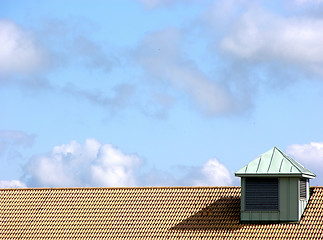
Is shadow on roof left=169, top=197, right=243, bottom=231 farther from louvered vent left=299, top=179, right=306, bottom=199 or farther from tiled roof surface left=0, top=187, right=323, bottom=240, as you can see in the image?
louvered vent left=299, top=179, right=306, bottom=199

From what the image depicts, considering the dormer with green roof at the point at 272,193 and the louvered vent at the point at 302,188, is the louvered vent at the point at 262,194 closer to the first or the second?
the dormer with green roof at the point at 272,193

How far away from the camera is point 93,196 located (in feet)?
166

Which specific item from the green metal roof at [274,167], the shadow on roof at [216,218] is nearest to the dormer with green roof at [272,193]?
the green metal roof at [274,167]

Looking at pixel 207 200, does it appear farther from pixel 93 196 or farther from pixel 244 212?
pixel 93 196

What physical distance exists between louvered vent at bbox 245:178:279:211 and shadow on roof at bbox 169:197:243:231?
1181 mm

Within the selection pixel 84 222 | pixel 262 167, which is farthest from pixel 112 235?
pixel 262 167

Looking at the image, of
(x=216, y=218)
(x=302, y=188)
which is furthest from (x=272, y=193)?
(x=216, y=218)

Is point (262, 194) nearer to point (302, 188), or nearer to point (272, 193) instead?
point (272, 193)

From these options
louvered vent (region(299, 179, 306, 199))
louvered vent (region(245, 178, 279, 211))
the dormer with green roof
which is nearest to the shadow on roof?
the dormer with green roof

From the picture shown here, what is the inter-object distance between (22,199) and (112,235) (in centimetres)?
770

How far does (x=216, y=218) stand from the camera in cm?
4719

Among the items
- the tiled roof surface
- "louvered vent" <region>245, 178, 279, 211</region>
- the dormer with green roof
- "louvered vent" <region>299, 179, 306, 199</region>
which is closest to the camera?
the tiled roof surface

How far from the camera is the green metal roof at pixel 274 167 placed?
46.7 m

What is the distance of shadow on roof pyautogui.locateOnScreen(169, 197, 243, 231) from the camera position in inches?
1838
